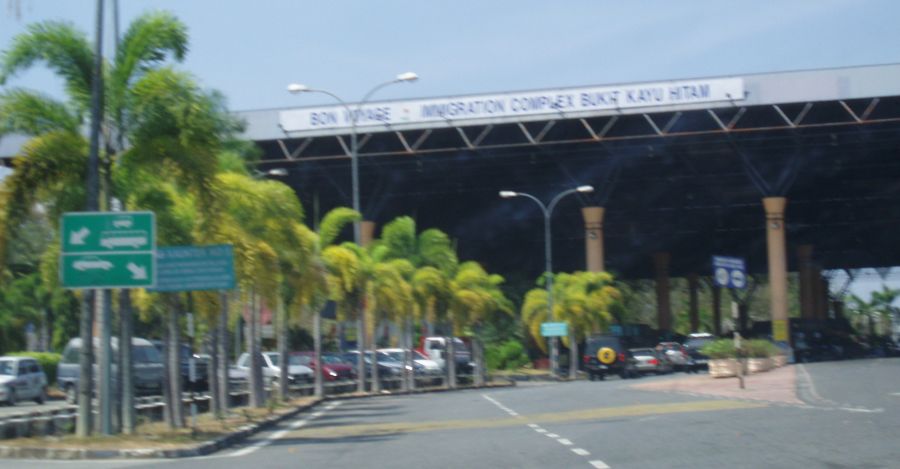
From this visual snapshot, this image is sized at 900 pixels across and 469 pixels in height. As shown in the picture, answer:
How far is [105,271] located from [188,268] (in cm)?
191

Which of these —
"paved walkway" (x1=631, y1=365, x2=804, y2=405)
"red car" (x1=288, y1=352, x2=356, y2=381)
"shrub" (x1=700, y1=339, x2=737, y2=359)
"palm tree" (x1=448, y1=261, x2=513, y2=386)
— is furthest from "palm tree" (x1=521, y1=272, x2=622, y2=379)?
"shrub" (x1=700, y1=339, x2=737, y2=359)

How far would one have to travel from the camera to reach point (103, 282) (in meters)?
20.8

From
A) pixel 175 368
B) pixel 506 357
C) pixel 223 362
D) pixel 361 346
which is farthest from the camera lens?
pixel 506 357

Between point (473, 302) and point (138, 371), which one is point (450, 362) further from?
point (138, 371)

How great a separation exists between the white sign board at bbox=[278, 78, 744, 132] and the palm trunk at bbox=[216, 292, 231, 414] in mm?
21700

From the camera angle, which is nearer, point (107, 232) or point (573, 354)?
point (107, 232)

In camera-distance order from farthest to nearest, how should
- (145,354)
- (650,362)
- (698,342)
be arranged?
(698,342), (650,362), (145,354)

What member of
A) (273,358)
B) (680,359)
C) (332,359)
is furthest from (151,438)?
(680,359)

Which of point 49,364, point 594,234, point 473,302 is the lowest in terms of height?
point 49,364

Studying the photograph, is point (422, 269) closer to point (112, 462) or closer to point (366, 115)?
point (366, 115)

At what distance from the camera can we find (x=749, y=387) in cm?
3244

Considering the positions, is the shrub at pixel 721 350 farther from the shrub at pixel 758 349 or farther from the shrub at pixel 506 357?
the shrub at pixel 506 357

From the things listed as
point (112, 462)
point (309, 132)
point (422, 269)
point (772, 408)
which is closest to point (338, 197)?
point (309, 132)

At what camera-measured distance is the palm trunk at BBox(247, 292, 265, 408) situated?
31.8 metres
